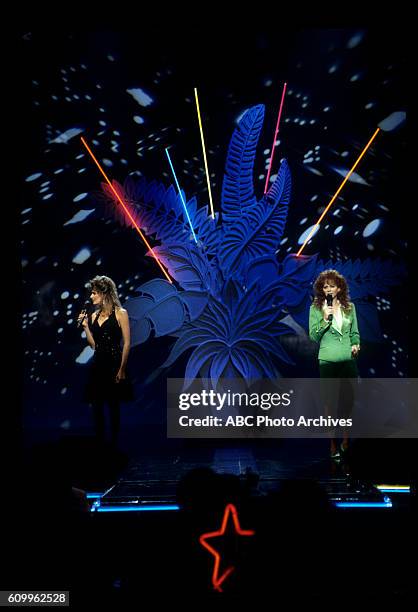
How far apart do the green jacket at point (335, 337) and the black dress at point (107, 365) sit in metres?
1.45

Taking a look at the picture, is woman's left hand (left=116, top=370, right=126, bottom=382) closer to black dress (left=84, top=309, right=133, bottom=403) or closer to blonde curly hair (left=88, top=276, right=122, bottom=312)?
black dress (left=84, top=309, right=133, bottom=403)

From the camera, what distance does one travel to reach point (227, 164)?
190 inches

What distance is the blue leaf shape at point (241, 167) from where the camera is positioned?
4.79 m

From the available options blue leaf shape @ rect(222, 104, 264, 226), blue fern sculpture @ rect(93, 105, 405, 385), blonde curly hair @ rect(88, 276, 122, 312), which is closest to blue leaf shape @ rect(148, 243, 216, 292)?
blue fern sculpture @ rect(93, 105, 405, 385)

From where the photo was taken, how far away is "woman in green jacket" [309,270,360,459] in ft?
14.4

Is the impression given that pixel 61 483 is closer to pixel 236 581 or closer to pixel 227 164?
pixel 236 581

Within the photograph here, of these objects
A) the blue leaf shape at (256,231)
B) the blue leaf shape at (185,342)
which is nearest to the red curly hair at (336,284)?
the blue leaf shape at (256,231)

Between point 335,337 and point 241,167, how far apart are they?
1.53 metres

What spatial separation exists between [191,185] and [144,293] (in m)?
0.94

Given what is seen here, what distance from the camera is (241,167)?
4.82 m

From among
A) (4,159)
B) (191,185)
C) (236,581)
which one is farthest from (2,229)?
(236,581)

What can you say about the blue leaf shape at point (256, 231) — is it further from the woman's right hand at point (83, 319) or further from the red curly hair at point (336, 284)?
the woman's right hand at point (83, 319)

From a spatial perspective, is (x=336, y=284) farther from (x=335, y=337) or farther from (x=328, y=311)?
(x=335, y=337)

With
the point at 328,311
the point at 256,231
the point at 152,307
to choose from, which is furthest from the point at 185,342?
the point at 328,311
